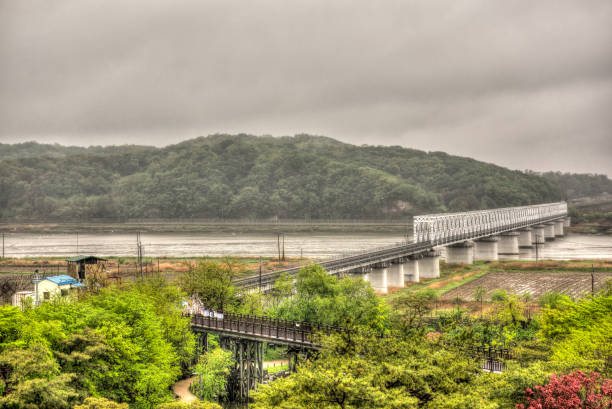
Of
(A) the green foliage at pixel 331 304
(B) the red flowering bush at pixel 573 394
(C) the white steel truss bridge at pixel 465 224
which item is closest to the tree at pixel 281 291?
(A) the green foliage at pixel 331 304

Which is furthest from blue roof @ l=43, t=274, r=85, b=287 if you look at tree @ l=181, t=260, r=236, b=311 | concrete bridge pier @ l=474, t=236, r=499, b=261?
concrete bridge pier @ l=474, t=236, r=499, b=261

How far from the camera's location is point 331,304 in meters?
45.8

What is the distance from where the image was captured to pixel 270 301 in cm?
5694

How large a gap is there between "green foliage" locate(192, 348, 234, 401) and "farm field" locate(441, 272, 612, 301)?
1704 inches

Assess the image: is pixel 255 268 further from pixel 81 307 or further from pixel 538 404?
pixel 538 404

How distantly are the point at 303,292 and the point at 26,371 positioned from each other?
2658cm

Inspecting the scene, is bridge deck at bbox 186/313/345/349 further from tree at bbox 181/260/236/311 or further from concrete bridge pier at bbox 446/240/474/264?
concrete bridge pier at bbox 446/240/474/264

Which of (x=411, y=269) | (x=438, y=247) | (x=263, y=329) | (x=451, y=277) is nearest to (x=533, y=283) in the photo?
(x=451, y=277)

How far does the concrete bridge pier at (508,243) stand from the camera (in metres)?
152

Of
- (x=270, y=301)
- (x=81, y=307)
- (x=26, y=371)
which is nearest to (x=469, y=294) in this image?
(x=270, y=301)

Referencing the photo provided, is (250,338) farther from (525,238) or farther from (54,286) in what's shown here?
(525,238)

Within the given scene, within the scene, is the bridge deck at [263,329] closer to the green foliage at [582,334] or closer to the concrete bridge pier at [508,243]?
the green foliage at [582,334]

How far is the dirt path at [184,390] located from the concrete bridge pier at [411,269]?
61.5m

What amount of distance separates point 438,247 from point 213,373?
78.5 meters
